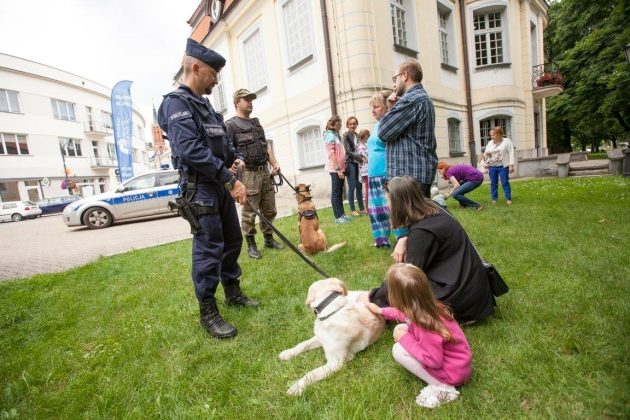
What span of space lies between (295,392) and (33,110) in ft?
133

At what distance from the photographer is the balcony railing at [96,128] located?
36.1 m

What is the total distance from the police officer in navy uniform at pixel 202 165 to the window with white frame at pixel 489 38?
53.3 feet

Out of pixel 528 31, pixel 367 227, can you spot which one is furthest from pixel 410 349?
pixel 528 31

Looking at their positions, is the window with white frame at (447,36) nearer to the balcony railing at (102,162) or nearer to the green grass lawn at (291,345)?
the green grass lawn at (291,345)

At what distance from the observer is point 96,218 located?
10.7 meters

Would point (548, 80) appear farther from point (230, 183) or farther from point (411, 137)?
point (230, 183)

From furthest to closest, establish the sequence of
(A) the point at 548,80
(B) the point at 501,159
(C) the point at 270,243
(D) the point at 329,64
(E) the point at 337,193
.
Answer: (A) the point at 548,80
(D) the point at 329,64
(B) the point at 501,159
(E) the point at 337,193
(C) the point at 270,243

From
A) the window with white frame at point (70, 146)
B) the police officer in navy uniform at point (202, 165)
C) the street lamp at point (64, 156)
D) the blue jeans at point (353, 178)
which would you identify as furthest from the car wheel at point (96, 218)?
the window with white frame at point (70, 146)

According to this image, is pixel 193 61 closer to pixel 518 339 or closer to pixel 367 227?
pixel 518 339

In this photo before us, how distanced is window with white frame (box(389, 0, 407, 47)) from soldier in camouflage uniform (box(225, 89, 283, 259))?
28.7 feet

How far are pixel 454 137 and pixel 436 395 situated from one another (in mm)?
14657

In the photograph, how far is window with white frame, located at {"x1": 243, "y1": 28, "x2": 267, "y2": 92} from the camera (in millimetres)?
14062

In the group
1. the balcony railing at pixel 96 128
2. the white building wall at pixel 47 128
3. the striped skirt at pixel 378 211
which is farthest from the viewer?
the balcony railing at pixel 96 128

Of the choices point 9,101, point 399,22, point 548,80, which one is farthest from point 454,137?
point 9,101
